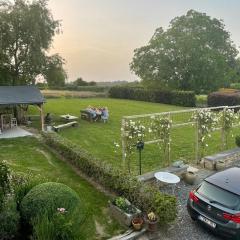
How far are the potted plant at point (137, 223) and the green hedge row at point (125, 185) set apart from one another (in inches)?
16.0

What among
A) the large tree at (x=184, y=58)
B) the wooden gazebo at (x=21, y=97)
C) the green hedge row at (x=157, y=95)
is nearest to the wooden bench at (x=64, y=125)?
the wooden gazebo at (x=21, y=97)

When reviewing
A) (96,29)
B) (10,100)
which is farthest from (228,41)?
(10,100)

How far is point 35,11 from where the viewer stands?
25750 millimetres

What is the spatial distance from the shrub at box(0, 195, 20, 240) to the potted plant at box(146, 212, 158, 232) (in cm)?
352

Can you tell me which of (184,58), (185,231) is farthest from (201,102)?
(185,231)

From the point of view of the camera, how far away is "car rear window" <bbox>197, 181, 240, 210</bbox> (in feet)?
27.3

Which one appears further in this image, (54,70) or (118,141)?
(54,70)

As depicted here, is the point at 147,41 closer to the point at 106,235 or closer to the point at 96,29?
the point at 96,29

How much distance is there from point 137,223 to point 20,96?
51.0 feet

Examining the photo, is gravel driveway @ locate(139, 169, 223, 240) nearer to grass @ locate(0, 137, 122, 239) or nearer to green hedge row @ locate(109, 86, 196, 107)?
grass @ locate(0, 137, 122, 239)

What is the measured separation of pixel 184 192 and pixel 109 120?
16.3m

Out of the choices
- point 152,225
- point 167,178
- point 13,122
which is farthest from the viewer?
point 13,122

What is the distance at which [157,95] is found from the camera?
4334 cm

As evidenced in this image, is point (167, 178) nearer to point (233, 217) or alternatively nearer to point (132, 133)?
point (132, 133)
